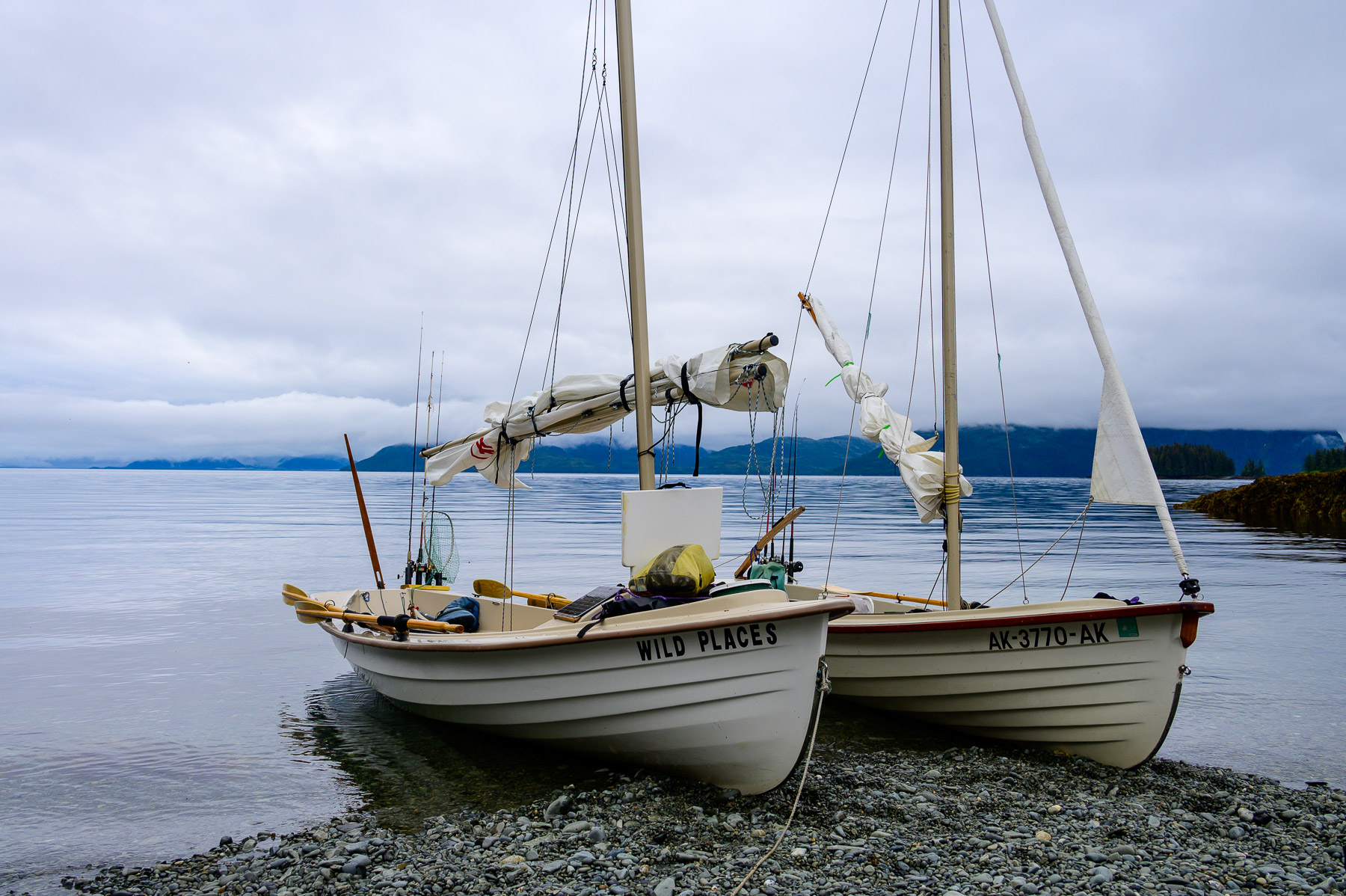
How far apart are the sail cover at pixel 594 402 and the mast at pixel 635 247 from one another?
315mm

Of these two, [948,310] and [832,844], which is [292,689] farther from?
[948,310]

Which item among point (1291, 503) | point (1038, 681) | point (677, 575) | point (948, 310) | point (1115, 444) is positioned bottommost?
point (1291, 503)

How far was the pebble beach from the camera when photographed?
18.7ft

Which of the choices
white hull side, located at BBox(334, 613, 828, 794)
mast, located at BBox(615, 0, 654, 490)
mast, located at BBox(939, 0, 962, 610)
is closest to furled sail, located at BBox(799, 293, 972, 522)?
mast, located at BBox(939, 0, 962, 610)

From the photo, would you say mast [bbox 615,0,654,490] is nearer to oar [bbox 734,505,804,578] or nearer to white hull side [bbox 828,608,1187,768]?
white hull side [bbox 828,608,1187,768]

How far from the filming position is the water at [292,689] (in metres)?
8.12

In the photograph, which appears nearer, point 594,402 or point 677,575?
point 677,575

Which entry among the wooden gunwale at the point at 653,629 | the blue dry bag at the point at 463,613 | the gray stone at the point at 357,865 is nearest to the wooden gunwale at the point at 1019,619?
the wooden gunwale at the point at 653,629

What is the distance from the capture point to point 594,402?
33.1 feet

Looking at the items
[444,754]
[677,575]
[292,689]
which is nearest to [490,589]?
[444,754]

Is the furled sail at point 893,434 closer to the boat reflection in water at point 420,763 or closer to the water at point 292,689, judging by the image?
the water at point 292,689

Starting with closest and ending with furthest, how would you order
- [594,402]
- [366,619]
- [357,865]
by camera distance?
1. [357,865]
2. [594,402]
3. [366,619]

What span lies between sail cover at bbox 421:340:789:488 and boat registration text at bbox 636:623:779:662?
9.70 feet

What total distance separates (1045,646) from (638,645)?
4.22 meters
